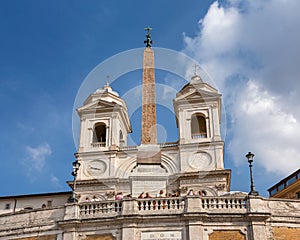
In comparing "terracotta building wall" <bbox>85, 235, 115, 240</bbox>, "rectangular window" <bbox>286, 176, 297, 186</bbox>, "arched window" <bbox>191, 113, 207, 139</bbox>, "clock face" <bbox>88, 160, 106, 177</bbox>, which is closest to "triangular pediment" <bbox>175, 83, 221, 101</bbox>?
"arched window" <bbox>191, 113, 207, 139</bbox>

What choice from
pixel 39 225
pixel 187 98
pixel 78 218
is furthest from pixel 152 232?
pixel 187 98

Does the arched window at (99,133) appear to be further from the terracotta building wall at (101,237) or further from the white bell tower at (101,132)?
the terracotta building wall at (101,237)

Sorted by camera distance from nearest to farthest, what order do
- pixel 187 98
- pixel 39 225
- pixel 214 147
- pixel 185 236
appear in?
pixel 185 236, pixel 39 225, pixel 214 147, pixel 187 98

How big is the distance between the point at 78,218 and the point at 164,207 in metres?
4.38

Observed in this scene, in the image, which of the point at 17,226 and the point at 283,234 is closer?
the point at 283,234

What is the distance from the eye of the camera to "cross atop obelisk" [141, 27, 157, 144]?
37.3m

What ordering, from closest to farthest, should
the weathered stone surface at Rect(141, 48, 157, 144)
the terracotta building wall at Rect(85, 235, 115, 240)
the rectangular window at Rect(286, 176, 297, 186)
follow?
the terracotta building wall at Rect(85, 235, 115, 240)
the weathered stone surface at Rect(141, 48, 157, 144)
the rectangular window at Rect(286, 176, 297, 186)

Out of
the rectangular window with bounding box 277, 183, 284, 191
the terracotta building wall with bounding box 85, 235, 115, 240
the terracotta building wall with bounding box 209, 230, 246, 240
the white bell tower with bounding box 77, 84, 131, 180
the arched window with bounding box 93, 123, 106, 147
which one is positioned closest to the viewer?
the terracotta building wall with bounding box 209, 230, 246, 240

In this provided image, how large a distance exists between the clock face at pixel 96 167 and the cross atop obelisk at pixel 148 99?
15.7m

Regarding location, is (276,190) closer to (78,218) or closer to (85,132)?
(85,132)

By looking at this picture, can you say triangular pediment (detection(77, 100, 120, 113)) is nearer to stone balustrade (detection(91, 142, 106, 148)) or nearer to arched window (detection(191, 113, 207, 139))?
stone balustrade (detection(91, 142, 106, 148))

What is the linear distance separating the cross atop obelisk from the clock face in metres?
15.7

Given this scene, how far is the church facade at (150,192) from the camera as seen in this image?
904 inches

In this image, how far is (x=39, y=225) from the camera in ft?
80.1
